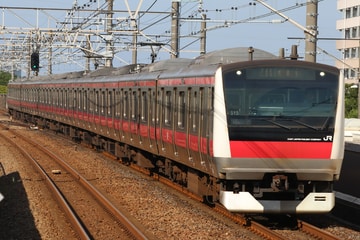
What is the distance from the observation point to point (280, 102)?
1084 centimetres

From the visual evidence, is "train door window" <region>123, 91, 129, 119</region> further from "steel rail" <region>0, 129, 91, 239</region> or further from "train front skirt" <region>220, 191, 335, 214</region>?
"train front skirt" <region>220, 191, 335, 214</region>

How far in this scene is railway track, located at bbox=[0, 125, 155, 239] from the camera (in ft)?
36.8

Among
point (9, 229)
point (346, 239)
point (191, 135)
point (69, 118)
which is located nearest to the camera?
point (346, 239)

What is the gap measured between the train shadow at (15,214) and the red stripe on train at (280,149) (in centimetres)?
330

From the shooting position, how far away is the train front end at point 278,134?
10.7m

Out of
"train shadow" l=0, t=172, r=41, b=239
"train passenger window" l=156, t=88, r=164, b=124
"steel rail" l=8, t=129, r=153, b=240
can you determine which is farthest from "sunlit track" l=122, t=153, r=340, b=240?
"train shadow" l=0, t=172, r=41, b=239

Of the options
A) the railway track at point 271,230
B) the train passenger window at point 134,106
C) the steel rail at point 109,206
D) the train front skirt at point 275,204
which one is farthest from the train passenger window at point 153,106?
the train front skirt at point 275,204

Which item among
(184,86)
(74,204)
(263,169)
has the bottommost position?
(74,204)

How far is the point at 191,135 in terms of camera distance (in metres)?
12.9

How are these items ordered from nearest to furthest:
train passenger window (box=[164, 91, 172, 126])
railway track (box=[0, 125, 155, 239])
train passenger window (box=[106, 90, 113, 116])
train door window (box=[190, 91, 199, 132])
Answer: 1. railway track (box=[0, 125, 155, 239])
2. train door window (box=[190, 91, 199, 132])
3. train passenger window (box=[164, 91, 172, 126])
4. train passenger window (box=[106, 90, 113, 116])

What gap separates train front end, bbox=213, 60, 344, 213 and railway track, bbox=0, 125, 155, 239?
1729 mm

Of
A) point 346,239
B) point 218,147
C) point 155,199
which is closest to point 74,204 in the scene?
point 155,199

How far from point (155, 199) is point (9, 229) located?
367 cm

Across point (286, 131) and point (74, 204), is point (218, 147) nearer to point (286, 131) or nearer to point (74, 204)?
point (286, 131)
